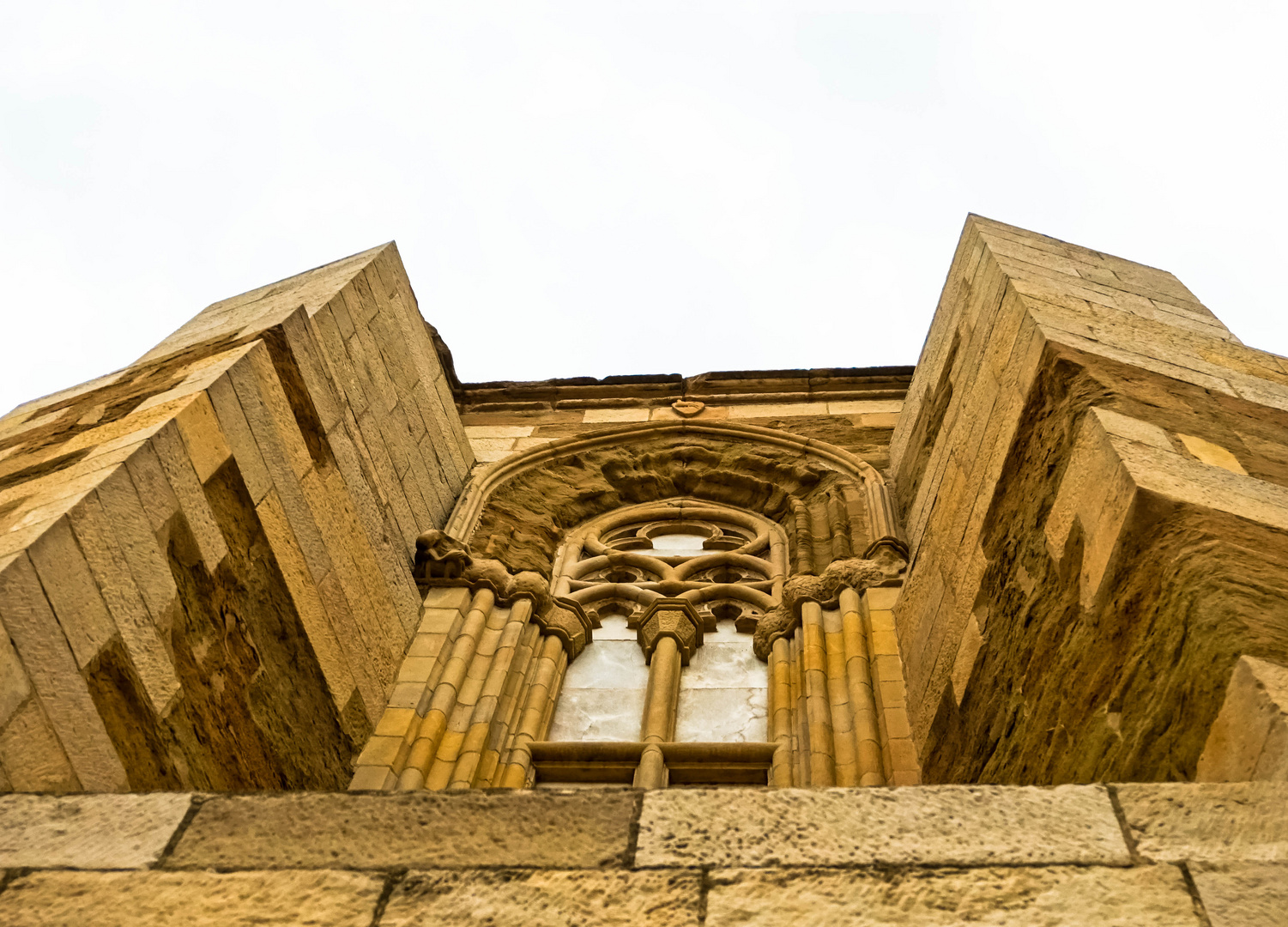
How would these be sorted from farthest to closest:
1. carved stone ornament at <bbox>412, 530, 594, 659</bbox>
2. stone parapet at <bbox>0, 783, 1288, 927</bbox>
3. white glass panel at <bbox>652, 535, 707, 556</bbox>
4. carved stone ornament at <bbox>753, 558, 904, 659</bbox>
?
white glass panel at <bbox>652, 535, 707, 556</bbox> → carved stone ornament at <bbox>412, 530, 594, 659</bbox> → carved stone ornament at <bbox>753, 558, 904, 659</bbox> → stone parapet at <bbox>0, 783, 1288, 927</bbox>

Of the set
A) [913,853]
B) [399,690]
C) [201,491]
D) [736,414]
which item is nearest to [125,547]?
[201,491]

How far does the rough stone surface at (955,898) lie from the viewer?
1.89m

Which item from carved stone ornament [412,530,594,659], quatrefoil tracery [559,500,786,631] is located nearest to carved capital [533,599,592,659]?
carved stone ornament [412,530,594,659]

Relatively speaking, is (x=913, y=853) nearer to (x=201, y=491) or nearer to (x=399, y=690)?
(x=201, y=491)

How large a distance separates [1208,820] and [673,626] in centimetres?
369

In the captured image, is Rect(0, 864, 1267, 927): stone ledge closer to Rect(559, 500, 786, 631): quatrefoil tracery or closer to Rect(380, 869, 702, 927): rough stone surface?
Rect(380, 869, 702, 927): rough stone surface

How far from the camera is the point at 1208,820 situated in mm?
2066

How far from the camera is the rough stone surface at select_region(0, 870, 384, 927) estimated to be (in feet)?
6.67

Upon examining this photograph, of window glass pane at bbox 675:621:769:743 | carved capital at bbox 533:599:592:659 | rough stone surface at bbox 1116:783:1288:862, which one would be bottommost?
→ window glass pane at bbox 675:621:769:743

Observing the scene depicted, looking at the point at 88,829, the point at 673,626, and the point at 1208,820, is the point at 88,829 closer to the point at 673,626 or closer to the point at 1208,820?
the point at 1208,820

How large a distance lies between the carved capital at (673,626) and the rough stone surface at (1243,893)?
3.72 metres

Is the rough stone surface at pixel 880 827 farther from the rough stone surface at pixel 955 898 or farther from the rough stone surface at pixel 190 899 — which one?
the rough stone surface at pixel 190 899

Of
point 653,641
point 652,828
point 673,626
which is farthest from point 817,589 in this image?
point 652,828

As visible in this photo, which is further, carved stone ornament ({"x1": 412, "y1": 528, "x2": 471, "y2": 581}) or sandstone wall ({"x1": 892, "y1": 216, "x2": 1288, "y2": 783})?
carved stone ornament ({"x1": 412, "y1": 528, "x2": 471, "y2": 581})
